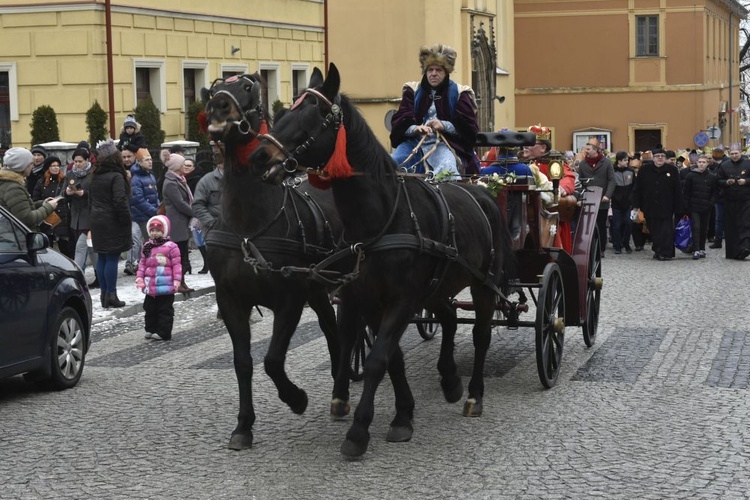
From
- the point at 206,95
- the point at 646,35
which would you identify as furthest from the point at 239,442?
the point at 646,35

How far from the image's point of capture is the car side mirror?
399 inches

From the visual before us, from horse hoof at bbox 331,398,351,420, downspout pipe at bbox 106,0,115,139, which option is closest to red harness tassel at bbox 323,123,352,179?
horse hoof at bbox 331,398,351,420

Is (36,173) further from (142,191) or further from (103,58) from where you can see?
(103,58)

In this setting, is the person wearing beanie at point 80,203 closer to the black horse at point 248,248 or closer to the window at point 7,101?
the black horse at point 248,248

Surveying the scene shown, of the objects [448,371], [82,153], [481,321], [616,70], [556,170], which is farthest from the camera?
[616,70]

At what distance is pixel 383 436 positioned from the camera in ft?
28.0

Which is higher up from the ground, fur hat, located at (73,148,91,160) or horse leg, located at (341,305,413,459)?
fur hat, located at (73,148,91,160)

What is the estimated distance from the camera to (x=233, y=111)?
27.2 feet

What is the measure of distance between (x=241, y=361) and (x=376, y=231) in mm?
1182

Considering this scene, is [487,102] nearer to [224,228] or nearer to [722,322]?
[722,322]

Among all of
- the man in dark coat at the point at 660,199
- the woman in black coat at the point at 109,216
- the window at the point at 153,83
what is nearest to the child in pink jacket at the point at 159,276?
the woman in black coat at the point at 109,216

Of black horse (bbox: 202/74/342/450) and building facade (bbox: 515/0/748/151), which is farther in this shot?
building facade (bbox: 515/0/748/151)

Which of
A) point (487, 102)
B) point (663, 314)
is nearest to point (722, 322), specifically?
point (663, 314)

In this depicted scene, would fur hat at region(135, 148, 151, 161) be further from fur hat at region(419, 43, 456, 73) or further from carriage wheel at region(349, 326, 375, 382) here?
fur hat at region(419, 43, 456, 73)
